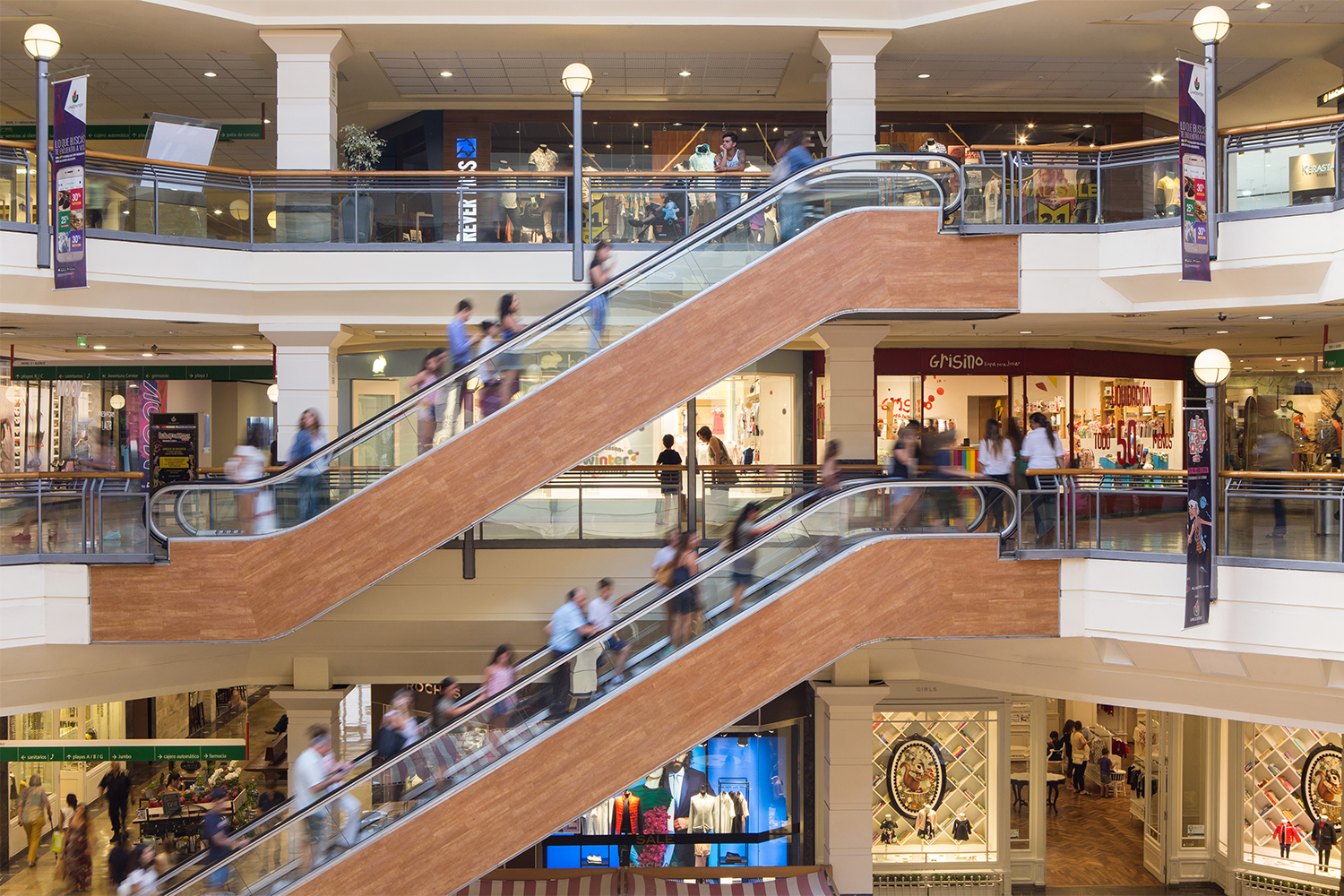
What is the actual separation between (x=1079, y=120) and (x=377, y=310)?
11365mm

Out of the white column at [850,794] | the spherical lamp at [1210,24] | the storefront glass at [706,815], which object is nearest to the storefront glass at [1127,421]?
the white column at [850,794]

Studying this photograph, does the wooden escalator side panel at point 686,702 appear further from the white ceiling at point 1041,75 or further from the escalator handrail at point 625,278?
the white ceiling at point 1041,75

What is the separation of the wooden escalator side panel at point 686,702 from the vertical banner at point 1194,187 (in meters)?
3.25

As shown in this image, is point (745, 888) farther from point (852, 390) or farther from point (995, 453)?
point (995, 453)

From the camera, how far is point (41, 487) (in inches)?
375

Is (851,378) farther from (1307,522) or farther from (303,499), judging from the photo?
(303,499)

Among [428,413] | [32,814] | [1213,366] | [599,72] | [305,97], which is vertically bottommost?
[32,814]

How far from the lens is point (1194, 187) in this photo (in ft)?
30.9

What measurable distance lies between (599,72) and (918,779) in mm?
11414

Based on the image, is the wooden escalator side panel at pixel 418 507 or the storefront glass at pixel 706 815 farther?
the storefront glass at pixel 706 815

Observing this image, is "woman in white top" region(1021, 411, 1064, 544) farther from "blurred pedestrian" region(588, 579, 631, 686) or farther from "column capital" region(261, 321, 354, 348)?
"column capital" region(261, 321, 354, 348)

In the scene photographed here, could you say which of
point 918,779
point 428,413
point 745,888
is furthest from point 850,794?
point 428,413

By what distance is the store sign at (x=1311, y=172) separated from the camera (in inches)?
361

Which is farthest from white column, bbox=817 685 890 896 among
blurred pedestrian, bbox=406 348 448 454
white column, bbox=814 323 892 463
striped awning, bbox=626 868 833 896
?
blurred pedestrian, bbox=406 348 448 454
